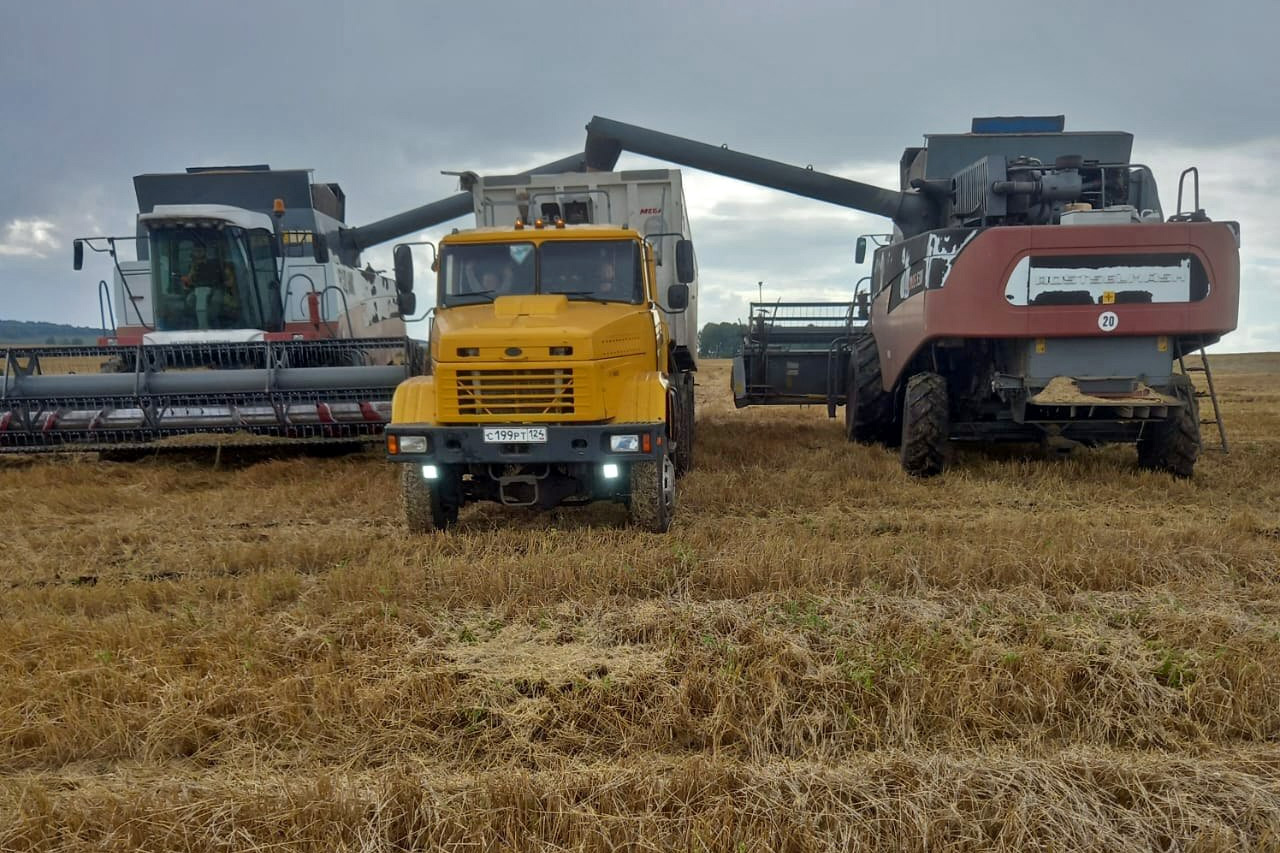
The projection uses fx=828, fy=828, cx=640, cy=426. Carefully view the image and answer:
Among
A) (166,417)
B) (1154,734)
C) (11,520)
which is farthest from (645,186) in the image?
(1154,734)

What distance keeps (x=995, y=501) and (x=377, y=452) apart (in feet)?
22.6

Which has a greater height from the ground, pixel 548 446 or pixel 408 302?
pixel 408 302

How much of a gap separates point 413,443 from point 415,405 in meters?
0.33

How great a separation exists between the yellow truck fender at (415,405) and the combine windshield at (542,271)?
93 cm

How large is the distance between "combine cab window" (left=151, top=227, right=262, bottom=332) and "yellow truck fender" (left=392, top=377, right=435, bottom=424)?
6.18 meters

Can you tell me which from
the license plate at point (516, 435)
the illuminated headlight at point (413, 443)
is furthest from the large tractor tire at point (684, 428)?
the illuminated headlight at point (413, 443)

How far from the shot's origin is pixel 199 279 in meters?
10.7

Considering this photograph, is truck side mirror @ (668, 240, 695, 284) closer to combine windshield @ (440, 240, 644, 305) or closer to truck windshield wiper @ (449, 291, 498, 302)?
combine windshield @ (440, 240, 644, 305)

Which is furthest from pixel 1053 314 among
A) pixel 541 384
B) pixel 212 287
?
pixel 212 287

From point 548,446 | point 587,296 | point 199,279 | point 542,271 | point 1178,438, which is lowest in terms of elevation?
point 1178,438

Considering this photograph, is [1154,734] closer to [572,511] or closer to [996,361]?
[572,511]

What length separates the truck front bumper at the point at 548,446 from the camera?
17.9 feet

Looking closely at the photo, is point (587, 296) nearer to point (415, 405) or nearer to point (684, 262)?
point (684, 262)

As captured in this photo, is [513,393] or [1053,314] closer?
[513,393]
